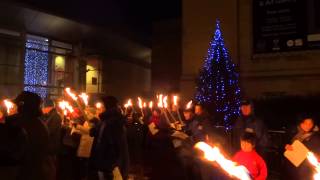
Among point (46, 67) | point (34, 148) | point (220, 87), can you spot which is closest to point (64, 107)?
point (34, 148)

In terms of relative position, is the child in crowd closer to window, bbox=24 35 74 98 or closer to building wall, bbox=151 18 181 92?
window, bbox=24 35 74 98

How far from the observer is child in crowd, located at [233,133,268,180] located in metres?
6.02

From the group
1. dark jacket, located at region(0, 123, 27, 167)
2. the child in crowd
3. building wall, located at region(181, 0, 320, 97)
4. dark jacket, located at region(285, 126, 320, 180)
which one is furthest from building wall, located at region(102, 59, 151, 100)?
dark jacket, located at region(0, 123, 27, 167)

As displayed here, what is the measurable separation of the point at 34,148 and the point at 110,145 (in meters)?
1.52

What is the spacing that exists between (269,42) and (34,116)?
12814 millimetres

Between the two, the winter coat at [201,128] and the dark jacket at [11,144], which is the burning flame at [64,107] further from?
the dark jacket at [11,144]

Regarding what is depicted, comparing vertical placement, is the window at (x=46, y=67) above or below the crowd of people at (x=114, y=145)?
above

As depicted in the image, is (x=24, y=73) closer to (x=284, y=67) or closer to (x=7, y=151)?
(x=284, y=67)

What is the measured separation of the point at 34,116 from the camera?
16.6 feet

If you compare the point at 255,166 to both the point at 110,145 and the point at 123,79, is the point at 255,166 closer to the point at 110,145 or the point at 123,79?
the point at 110,145

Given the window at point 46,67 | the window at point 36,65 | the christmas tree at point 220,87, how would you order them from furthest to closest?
the window at point 46,67 < the window at point 36,65 < the christmas tree at point 220,87

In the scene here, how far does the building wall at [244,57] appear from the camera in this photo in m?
15.8

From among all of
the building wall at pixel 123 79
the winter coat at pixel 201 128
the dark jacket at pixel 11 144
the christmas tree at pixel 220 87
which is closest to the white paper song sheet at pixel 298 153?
the winter coat at pixel 201 128

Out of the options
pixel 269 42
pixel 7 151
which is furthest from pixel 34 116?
pixel 269 42
